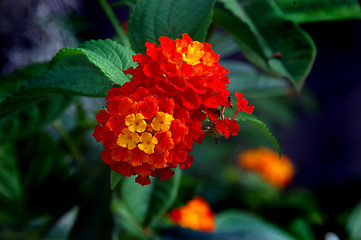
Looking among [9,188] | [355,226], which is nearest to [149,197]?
[9,188]

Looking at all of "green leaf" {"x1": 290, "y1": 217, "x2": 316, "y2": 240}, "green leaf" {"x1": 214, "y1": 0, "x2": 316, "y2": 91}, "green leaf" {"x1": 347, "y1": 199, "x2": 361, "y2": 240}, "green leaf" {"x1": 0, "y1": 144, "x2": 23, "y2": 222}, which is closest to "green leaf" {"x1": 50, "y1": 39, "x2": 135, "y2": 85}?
"green leaf" {"x1": 214, "y1": 0, "x2": 316, "y2": 91}

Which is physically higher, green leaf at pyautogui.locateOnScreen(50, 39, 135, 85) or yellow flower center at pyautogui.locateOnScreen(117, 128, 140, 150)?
green leaf at pyautogui.locateOnScreen(50, 39, 135, 85)

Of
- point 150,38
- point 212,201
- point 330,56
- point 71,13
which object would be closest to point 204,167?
point 212,201

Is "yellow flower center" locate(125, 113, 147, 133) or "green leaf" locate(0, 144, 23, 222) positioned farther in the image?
"green leaf" locate(0, 144, 23, 222)

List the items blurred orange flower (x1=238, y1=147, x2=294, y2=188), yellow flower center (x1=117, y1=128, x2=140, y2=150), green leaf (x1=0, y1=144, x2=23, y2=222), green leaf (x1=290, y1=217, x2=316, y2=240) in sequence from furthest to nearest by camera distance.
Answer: blurred orange flower (x1=238, y1=147, x2=294, y2=188)
green leaf (x1=290, y1=217, x2=316, y2=240)
green leaf (x1=0, y1=144, x2=23, y2=222)
yellow flower center (x1=117, y1=128, x2=140, y2=150)

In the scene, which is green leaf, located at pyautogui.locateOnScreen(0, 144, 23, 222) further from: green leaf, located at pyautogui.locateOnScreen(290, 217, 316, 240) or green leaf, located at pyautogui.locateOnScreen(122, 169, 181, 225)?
green leaf, located at pyautogui.locateOnScreen(290, 217, 316, 240)

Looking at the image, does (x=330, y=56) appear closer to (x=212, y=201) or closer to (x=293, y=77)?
(x=212, y=201)

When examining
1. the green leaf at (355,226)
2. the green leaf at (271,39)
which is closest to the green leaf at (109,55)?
the green leaf at (271,39)
